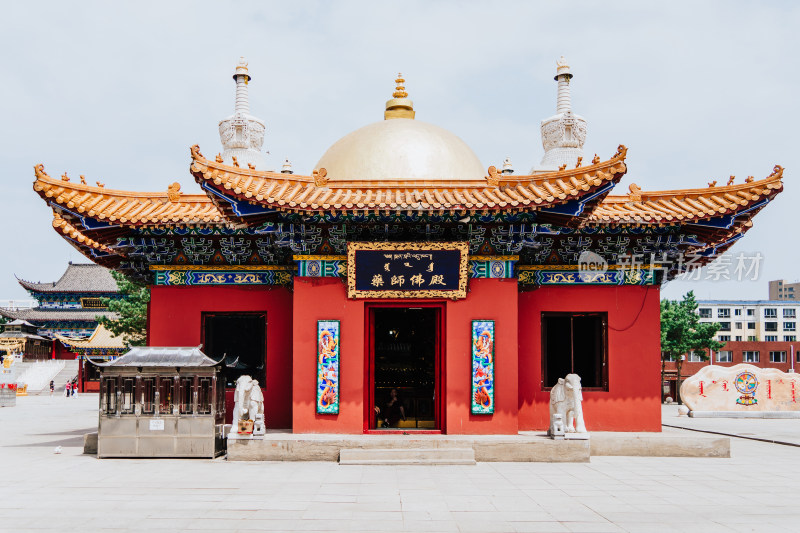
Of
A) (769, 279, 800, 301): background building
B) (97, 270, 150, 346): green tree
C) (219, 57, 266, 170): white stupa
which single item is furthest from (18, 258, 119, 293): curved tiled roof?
(769, 279, 800, 301): background building

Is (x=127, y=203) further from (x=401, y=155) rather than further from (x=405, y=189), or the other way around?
(x=401, y=155)

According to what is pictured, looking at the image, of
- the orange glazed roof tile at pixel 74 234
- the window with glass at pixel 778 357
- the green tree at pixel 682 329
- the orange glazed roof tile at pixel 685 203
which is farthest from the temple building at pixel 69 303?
the window with glass at pixel 778 357

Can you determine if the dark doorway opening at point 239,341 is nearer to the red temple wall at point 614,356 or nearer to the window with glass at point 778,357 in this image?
the red temple wall at point 614,356

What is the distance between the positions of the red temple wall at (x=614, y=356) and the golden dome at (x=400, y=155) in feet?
11.3

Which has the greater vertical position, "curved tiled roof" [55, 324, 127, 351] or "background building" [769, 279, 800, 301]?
"background building" [769, 279, 800, 301]

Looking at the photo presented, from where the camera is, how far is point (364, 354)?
13.2 meters

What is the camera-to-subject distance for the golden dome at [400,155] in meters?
15.6

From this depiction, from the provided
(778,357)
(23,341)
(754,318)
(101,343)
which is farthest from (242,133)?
(754,318)

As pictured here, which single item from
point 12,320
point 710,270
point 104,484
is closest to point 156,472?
point 104,484

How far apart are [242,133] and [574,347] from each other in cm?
1018

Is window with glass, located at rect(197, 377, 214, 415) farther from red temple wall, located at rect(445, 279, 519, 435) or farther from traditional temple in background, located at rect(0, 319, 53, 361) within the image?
traditional temple in background, located at rect(0, 319, 53, 361)

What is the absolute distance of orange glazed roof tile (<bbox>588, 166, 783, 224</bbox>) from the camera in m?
13.0

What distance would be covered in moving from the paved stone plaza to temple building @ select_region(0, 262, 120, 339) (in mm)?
49991

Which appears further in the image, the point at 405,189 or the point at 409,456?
the point at 405,189
